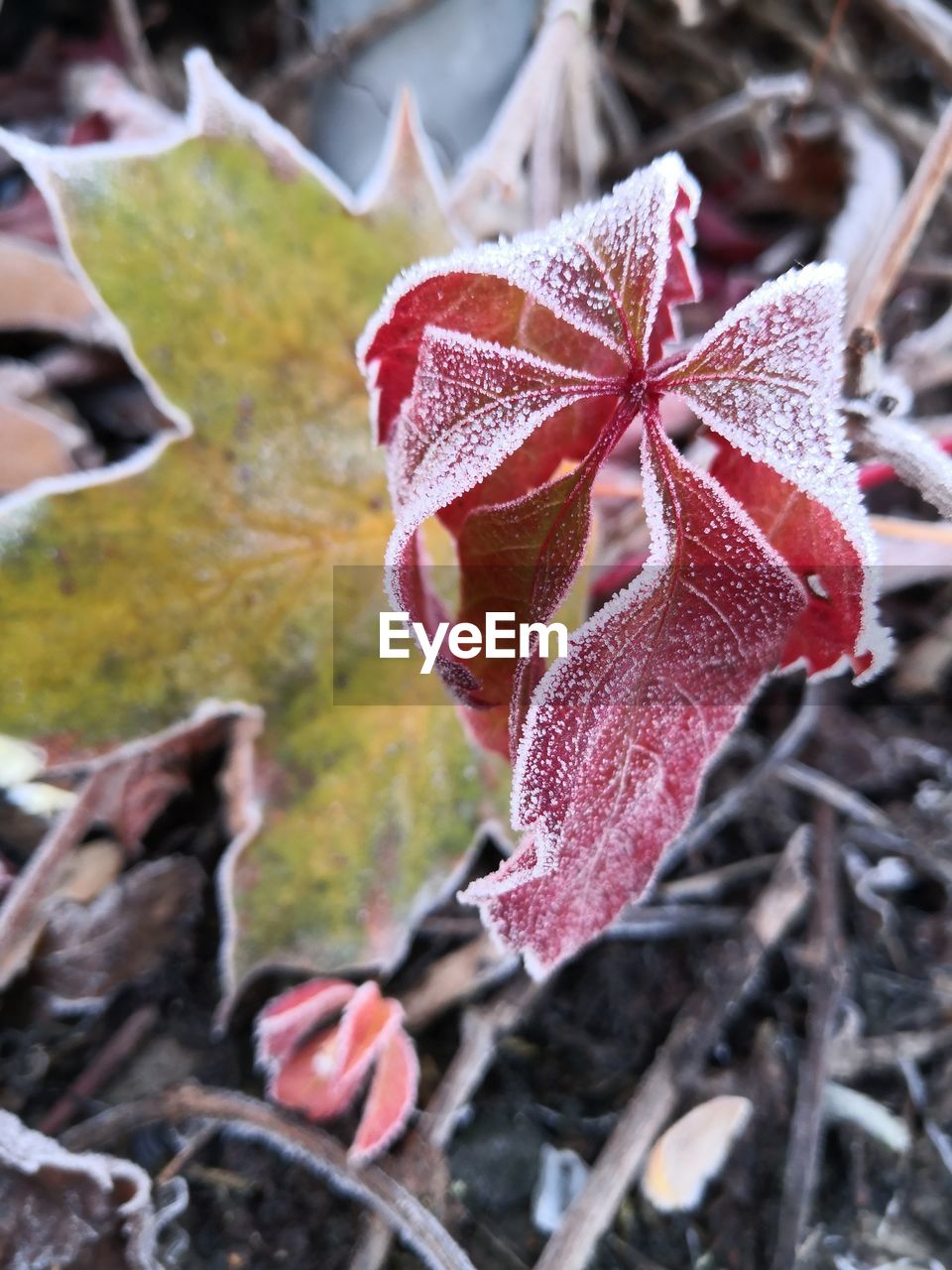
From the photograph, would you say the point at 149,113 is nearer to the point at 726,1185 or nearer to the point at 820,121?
the point at 820,121

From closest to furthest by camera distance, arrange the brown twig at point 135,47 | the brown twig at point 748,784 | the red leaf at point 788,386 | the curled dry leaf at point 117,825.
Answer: the red leaf at point 788,386 → the curled dry leaf at point 117,825 → the brown twig at point 748,784 → the brown twig at point 135,47

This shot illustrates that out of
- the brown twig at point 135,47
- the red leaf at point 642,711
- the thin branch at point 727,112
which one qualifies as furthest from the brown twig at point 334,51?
the red leaf at point 642,711

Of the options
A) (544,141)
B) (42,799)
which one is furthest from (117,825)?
(544,141)

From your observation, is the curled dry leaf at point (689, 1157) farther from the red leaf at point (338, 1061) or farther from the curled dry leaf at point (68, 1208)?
the curled dry leaf at point (68, 1208)

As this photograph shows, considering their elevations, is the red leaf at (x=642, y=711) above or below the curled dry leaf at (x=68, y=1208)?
above

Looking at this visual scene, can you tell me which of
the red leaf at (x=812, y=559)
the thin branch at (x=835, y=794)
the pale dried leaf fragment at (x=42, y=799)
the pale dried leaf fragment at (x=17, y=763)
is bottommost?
the thin branch at (x=835, y=794)

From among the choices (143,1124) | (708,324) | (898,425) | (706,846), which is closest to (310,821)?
(143,1124)

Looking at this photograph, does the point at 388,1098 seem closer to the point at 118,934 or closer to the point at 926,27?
the point at 118,934
